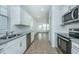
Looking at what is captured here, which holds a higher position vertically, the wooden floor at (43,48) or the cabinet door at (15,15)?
the cabinet door at (15,15)

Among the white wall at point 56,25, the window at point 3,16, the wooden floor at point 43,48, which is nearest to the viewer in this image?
the window at point 3,16

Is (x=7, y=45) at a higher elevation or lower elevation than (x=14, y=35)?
lower

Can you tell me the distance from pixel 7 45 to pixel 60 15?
995mm

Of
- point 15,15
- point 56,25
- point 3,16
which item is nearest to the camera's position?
point 3,16

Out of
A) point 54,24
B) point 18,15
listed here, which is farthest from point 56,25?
point 18,15

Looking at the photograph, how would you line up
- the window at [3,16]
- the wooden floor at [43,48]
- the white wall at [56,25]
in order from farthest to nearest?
the white wall at [56,25], the wooden floor at [43,48], the window at [3,16]

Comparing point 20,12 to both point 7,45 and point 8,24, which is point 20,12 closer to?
point 8,24

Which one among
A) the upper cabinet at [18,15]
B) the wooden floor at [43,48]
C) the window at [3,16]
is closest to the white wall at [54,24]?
the wooden floor at [43,48]

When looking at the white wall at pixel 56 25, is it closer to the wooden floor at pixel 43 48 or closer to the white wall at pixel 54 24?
the white wall at pixel 54 24

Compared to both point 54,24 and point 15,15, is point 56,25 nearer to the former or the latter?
point 54,24

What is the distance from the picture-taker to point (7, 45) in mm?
991

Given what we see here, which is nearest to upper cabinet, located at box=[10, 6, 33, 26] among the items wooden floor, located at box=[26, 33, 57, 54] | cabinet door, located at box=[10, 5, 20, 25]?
cabinet door, located at box=[10, 5, 20, 25]

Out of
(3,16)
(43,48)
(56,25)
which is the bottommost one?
(43,48)
